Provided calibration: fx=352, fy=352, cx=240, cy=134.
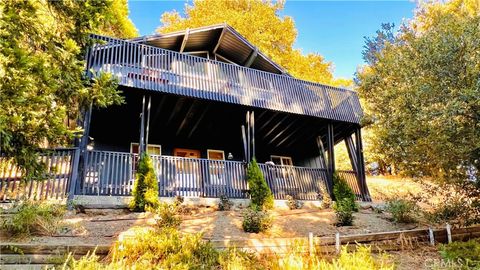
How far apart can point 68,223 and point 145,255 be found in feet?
9.74

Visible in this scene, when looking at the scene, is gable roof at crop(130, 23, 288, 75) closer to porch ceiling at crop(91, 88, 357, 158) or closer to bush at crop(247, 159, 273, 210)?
porch ceiling at crop(91, 88, 357, 158)

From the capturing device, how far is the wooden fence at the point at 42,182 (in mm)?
8094

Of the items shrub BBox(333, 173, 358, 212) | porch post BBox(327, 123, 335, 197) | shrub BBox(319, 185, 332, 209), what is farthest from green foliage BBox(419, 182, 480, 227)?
porch post BBox(327, 123, 335, 197)

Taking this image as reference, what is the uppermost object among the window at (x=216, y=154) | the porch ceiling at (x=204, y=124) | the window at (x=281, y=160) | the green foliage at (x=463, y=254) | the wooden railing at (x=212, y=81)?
the wooden railing at (x=212, y=81)

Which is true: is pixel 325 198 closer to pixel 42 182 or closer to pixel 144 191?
pixel 144 191

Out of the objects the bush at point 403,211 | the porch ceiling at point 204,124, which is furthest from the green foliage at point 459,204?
the porch ceiling at point 204,124

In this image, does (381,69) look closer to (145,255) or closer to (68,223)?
(145,255)

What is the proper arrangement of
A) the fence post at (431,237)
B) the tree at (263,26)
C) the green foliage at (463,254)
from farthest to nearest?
1. the tree at (263,26)
2. the fence post at (431,237)
3. the green foliage at (463,254)

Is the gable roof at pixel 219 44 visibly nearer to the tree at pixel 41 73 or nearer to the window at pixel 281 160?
the window at pixel 281 160

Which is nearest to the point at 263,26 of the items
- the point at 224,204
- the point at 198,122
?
the point at 198,122

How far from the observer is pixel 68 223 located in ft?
24.5

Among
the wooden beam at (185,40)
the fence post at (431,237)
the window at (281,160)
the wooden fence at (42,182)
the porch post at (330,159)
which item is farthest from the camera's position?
the window at (281,160)

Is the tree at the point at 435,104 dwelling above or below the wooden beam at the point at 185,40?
below

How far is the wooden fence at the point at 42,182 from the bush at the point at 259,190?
16.3 feet
